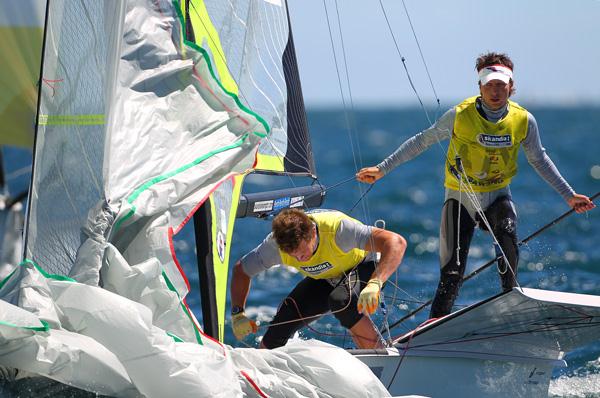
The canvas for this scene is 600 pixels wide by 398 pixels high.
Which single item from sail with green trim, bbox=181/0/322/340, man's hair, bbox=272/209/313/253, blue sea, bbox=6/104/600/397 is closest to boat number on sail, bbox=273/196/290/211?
sail with green trim, bbox=181/0/322/340

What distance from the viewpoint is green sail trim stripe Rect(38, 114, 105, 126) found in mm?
3488

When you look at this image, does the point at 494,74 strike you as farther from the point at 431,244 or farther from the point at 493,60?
the point at 431,244

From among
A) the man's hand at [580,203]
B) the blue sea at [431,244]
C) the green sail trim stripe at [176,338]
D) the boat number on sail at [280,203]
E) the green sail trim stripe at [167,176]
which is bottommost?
the blue sea at [431,244]

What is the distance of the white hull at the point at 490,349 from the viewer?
3836 millimetres

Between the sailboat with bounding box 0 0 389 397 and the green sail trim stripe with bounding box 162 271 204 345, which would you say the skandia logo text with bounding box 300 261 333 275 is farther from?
the green sail trim stripe with bounding box 162 271 204 345

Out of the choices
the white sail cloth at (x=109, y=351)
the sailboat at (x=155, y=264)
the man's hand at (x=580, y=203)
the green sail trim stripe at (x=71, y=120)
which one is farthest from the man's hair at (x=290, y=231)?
the man's hand at (x=580, y=203)

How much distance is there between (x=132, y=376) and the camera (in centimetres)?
312

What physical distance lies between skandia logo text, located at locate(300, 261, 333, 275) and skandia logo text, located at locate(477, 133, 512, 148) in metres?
0.80

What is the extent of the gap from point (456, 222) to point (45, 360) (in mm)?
1986

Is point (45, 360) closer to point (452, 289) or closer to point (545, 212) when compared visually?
point (452, 289)

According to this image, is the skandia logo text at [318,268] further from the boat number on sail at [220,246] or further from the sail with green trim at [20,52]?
the sail with green trim at [20,52]

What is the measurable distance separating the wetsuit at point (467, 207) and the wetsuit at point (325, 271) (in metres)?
0.36

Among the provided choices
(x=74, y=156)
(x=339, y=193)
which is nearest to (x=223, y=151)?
(x=74, y=156)

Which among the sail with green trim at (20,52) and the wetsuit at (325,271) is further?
the sail with green trim at (20,52)
